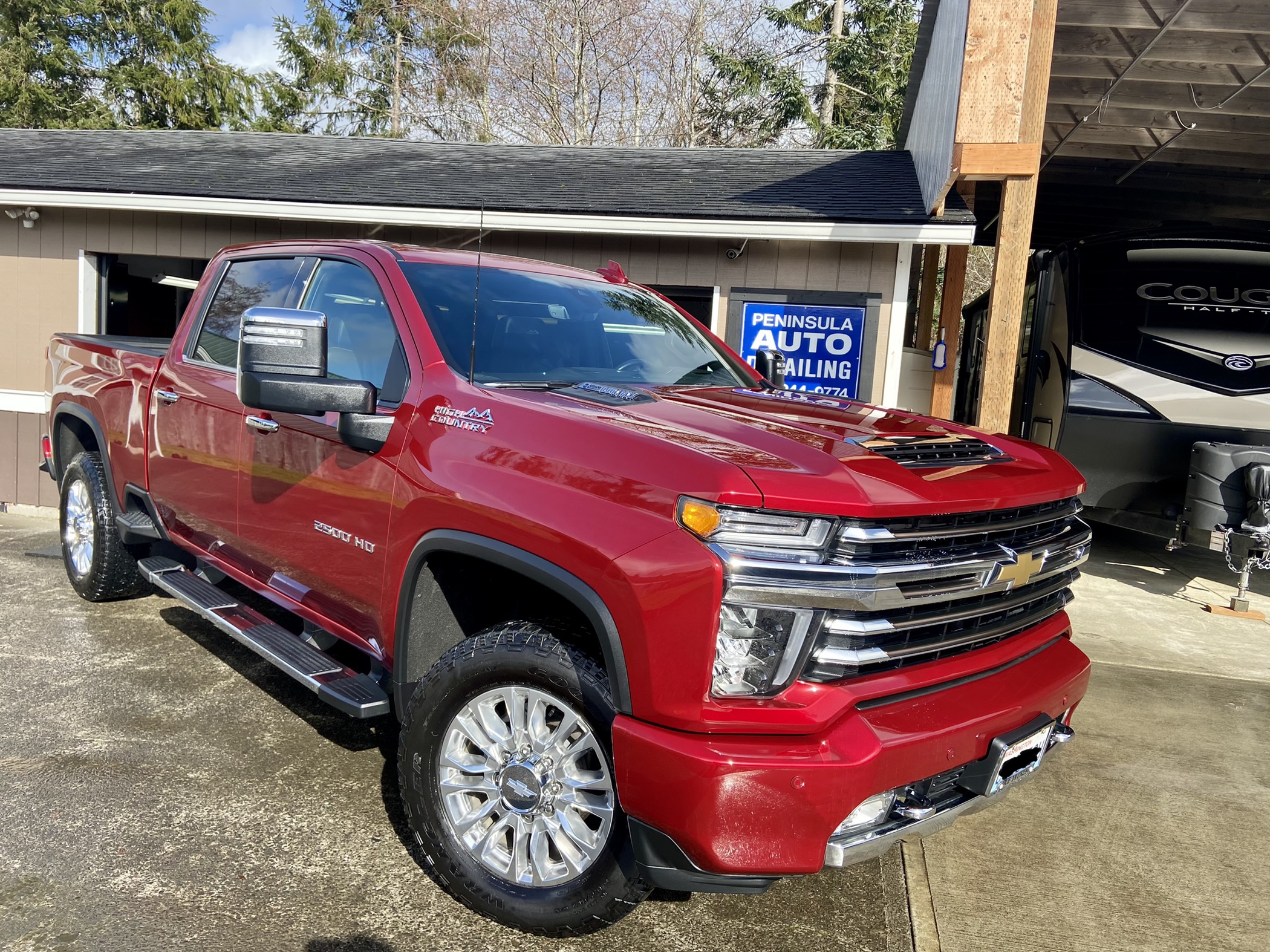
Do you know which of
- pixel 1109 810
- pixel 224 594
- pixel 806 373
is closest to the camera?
pixel 1109 810

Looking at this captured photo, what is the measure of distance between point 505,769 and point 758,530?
3.36ft

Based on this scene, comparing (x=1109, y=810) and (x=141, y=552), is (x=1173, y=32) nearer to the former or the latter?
(x=1109, y=810)

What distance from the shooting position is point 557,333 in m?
3.65

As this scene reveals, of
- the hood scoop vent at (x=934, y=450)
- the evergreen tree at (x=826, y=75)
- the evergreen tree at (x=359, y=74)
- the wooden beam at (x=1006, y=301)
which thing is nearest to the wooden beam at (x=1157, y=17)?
the wooden beam at (x=1006, y=301)

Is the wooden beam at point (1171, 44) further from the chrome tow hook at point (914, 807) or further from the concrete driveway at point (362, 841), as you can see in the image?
the chrome tow hook at point (914, 807)

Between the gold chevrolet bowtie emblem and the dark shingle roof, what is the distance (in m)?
5.20

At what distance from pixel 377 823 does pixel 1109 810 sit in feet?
9.05

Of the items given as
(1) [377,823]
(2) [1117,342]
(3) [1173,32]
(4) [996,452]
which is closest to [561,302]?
(4) [996,452]

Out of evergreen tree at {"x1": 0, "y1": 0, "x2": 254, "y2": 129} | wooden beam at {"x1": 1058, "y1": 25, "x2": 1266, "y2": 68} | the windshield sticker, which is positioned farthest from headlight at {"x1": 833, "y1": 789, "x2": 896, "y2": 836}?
evergreen tree at {"x1": 0, "y1": 0, "x2": 254, "y2": 129}

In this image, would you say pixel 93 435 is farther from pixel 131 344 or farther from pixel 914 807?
pixel 914 807

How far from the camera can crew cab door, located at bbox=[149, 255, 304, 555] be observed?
4.02 meters

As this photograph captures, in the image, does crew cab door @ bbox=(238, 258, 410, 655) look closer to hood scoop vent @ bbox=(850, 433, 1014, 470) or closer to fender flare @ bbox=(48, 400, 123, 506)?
hood scoop vent @ bbox=(850, 433, 1014, 470)

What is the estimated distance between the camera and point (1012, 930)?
291 cm

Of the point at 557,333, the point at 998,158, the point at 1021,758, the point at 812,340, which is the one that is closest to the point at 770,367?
the point at 557,333
